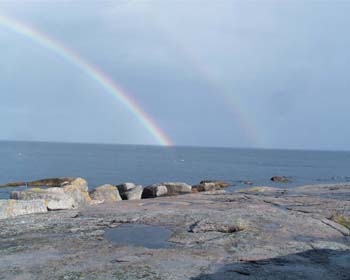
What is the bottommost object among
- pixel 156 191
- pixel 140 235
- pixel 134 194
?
pixel 134 194

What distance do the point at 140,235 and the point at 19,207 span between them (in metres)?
6.60

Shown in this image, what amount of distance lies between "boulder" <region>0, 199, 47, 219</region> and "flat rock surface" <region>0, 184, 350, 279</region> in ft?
4.73

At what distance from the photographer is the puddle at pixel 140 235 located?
35.1ft

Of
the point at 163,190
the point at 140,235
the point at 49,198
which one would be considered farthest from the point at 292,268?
the point at 163,190

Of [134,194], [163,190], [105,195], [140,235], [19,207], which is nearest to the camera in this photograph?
[140,235]

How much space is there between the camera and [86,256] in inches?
372

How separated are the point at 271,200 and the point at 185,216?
5.82m

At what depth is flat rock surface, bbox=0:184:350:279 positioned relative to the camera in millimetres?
8367

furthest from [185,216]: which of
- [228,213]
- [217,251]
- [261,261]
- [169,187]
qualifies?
[169,187]

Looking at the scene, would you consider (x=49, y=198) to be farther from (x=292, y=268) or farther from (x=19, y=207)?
(x=292, y=268)

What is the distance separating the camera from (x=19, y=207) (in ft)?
53.5

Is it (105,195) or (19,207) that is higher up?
(19,207)

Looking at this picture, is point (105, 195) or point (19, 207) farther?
point (105, 195)

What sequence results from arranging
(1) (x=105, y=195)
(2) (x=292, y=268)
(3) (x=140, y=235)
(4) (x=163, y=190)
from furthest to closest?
(4) (x=163, y=190), (1) (x=105, y=195), (3) (x=140, y=235), (2) (x=292, y=268)
